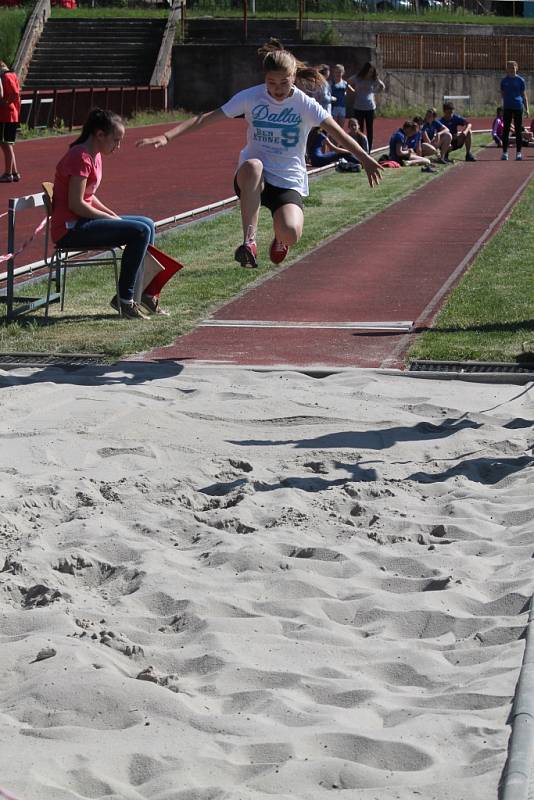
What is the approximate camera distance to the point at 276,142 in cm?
873

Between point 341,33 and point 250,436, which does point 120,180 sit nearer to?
point 250,436

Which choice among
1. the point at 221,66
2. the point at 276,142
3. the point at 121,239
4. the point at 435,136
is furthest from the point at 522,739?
the point at 221,66

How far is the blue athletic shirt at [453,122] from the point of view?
26755mm

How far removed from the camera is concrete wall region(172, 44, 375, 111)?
40.1 metres

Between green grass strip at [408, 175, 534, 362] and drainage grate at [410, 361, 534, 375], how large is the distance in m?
0.09

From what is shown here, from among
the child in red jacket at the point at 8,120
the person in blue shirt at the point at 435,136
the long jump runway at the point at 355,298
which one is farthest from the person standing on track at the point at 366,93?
the long jump runway at the point at 355,298

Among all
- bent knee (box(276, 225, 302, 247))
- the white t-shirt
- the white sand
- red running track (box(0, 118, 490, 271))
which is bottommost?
red running track (box(0, 118, 490, 271))

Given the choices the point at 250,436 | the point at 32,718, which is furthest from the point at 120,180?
the point at 32,718

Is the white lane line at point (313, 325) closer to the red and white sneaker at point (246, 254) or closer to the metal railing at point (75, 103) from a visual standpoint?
the red and white sneaker at point (246, 254)

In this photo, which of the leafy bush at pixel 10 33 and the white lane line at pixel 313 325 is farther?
the leafy bush at pixel 10 33

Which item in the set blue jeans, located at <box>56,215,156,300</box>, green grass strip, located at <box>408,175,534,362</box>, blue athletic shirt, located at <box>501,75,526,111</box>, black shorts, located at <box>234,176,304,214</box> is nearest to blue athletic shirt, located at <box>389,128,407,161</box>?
blue athletic shirt, located at <box>501,75,526,111</box>

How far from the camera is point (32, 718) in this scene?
375 cm

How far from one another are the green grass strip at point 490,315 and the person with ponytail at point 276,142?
124cm

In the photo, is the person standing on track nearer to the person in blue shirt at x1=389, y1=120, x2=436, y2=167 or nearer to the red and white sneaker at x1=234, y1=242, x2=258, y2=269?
the person in blue shirt at x1=389, y1=120, x2=436, y2=167
